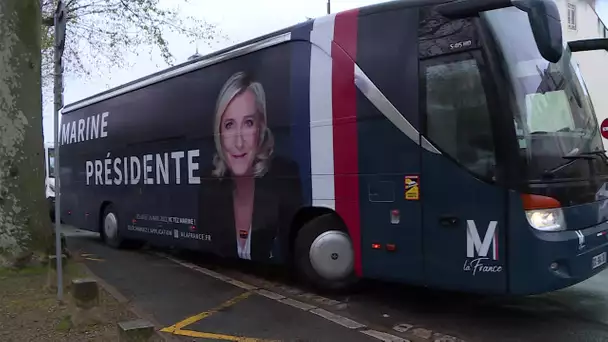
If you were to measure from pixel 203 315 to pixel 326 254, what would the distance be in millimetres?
1549

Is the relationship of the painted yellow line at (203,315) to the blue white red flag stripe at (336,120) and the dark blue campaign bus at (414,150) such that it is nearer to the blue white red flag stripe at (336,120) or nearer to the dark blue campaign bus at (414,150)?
the dark blue campaign bus at (414,150)

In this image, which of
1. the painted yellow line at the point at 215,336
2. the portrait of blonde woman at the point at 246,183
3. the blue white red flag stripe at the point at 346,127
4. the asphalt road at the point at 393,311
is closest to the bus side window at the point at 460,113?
the blue white red flag stripe at the point at 346,127

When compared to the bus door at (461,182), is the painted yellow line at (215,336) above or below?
below

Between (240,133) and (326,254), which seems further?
(240,133)

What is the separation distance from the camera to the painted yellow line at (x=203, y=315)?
19.9 ft

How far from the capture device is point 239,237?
8352mm

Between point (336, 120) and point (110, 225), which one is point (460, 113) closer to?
point (336, 120)

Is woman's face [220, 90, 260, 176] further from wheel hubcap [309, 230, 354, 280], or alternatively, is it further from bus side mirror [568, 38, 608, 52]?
bus side mirror [568, 38, 608, 52]

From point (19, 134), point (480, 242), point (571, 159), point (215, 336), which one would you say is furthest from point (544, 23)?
point (19, 134)

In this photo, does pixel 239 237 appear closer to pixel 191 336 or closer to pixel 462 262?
pixel 191 336

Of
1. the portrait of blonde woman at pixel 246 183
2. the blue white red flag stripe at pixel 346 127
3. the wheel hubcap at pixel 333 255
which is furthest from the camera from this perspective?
the portrait of blonde woman at pixel 246 183

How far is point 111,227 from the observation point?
12.4 m

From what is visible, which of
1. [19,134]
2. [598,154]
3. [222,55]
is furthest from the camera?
[222,55]

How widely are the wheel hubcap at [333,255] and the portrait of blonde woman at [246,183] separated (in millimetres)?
610
